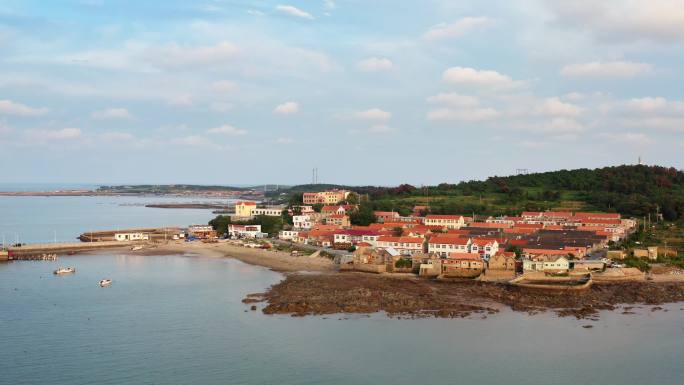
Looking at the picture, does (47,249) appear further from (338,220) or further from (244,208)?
(244,208)

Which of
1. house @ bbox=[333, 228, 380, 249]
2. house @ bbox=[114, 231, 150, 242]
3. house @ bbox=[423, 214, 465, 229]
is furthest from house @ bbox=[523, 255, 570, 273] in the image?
house @ bbox=[114, 231, 150, 242]

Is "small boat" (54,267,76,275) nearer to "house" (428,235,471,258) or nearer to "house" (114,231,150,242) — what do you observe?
"house" (114,231,150,242)

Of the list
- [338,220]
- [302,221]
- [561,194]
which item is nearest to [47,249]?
[302,221]

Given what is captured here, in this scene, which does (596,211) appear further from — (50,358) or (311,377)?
(50,358)

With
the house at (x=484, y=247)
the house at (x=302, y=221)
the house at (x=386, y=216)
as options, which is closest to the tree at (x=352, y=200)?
the house at (x=386, y=216)

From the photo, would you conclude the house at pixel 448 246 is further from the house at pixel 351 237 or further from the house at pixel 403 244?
the house at pixel 351 237

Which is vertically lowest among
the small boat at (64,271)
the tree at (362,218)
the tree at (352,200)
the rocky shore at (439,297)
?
the rocky shore at (439,297)
